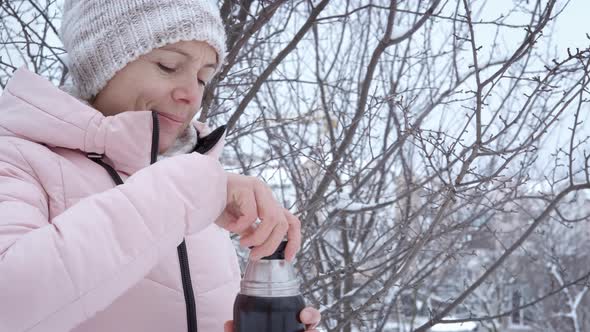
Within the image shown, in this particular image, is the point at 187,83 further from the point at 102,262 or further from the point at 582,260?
the point at 582,260

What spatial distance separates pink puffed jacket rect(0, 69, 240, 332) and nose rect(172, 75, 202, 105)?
118mm

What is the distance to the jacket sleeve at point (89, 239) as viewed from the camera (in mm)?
715

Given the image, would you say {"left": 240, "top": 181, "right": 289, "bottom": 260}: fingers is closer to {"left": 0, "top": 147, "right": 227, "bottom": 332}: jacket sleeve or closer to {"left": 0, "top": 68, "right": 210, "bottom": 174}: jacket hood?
{"left": 0, "top": 147, "right": 227, "bottom": 332}: jacket sleeve

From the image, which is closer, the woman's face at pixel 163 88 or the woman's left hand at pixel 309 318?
the woman's left hand at pixel 309 318


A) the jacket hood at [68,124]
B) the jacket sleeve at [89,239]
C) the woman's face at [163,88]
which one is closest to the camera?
the jacket sleeve at [89,239]

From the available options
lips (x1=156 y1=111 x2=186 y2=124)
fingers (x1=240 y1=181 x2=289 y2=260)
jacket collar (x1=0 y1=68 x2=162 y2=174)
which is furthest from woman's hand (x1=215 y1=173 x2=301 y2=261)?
lips (x1=156 y1=111 x2=186 y2=124)

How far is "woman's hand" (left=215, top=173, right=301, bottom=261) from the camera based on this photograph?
0.94m

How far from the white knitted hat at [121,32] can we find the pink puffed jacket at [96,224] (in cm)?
21

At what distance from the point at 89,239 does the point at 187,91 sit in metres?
0.57

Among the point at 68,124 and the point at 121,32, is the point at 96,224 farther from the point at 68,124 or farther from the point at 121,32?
the point at 121,32

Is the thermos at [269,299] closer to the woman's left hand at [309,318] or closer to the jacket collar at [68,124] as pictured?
the woman's left hand at [309,318]

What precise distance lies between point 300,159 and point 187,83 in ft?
8.75

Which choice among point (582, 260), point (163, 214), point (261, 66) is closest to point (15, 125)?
point (163, 214)

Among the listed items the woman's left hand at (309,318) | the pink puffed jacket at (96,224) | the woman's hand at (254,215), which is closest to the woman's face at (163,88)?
the pink puffed jacket at (96,224)
